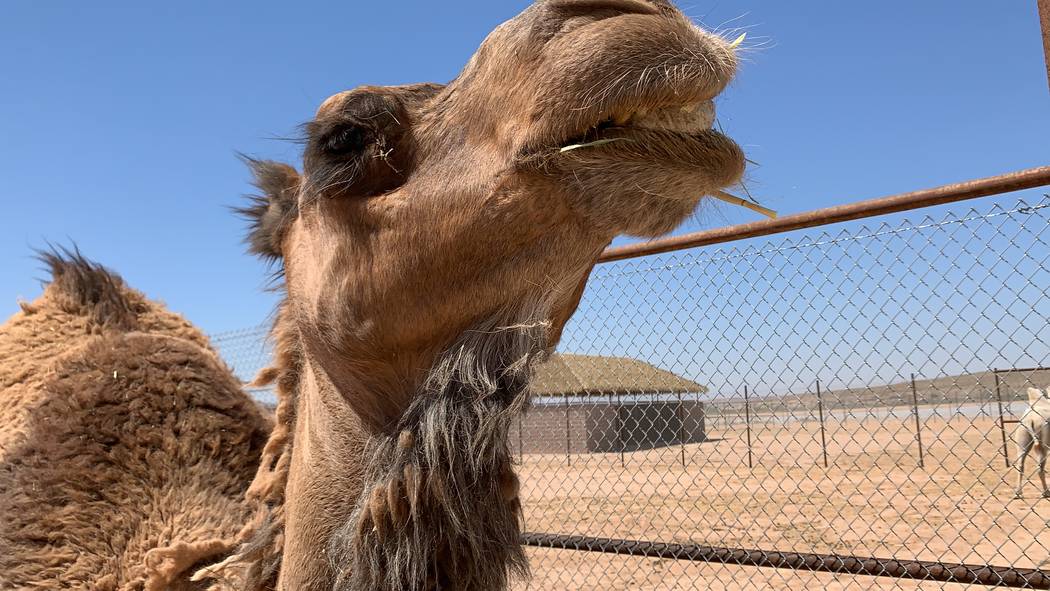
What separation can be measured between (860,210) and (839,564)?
177cm

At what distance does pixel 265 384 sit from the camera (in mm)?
2426

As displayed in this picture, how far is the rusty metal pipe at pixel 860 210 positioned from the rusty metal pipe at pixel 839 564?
1621 millimetres

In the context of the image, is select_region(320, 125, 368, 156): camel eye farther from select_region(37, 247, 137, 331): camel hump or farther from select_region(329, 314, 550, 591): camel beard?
select_region(37, 247, 137, 331): camel hump

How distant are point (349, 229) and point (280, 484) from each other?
0.84 meters

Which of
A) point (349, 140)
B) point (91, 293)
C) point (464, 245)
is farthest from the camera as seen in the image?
point (91, 293)

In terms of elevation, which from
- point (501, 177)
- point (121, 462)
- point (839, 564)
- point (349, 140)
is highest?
point (349, 140)

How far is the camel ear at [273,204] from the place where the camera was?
7.48 ft

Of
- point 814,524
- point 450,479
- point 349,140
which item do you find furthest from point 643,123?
point 814,524

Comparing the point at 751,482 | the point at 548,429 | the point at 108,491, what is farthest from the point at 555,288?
the point at 548,429

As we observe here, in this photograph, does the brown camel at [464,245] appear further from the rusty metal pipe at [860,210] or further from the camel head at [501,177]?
the rusty metal pipe at [860,210]

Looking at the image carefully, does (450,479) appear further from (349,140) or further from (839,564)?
(839,564)

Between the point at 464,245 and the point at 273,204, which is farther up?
the point at 273,204

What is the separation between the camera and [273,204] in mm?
2355

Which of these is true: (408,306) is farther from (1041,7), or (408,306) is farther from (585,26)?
(1041,7)
